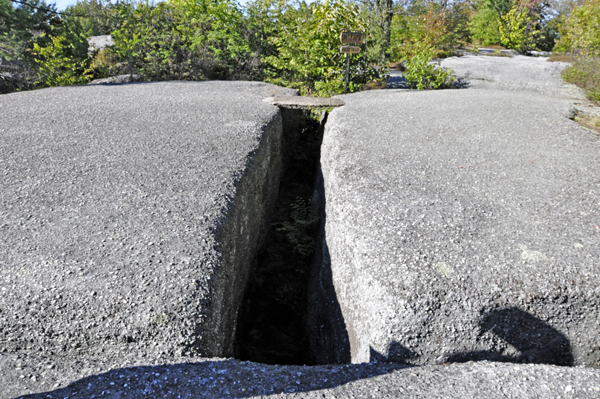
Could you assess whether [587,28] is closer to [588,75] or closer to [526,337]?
[588,75]

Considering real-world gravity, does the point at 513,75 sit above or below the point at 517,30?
below

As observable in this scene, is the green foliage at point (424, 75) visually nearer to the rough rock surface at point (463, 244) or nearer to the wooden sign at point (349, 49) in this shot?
the wooden sign at point (349, 49)

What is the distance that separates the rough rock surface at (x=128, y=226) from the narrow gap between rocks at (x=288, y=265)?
309 millimetres

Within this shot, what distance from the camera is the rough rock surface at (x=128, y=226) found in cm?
206

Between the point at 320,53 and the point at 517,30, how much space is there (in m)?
10.8

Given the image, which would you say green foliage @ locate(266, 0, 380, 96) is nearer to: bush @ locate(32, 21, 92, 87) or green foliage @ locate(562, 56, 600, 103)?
green foliage @ locate(562, 56, 600, 103)

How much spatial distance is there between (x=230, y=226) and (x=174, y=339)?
3.55 feet

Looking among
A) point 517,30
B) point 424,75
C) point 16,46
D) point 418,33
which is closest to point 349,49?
point 424,75

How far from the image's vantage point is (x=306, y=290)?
3.94 meters

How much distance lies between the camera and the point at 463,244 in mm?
2652

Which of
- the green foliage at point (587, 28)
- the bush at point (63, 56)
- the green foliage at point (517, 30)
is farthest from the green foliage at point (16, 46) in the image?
the green foliage at point (517, 30)

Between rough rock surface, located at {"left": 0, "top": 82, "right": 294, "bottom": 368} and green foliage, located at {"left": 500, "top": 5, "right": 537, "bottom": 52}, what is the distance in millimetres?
13509

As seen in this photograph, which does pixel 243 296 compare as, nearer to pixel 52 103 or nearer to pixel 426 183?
pixel 426 183

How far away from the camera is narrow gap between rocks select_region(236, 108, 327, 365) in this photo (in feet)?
10.9
